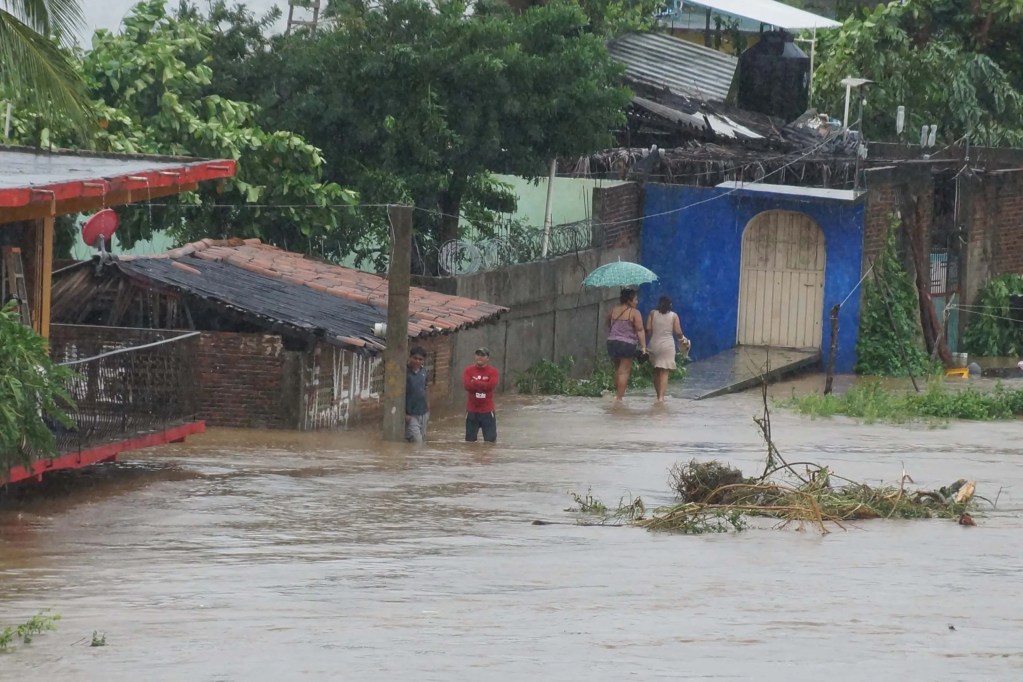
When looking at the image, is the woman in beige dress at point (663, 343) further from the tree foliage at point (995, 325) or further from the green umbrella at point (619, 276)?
the tree foliage at point (995, 325)

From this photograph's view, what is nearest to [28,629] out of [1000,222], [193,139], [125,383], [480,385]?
[125,383]

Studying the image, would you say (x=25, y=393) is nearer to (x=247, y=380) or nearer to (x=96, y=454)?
(x=96, y=454)

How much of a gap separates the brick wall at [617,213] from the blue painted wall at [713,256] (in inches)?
10.3

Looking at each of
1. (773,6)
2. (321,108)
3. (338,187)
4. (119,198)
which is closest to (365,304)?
(338,187)

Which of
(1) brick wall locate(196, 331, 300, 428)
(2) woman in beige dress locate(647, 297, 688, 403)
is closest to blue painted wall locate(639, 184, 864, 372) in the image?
(2) woman in beige dress locate(647, 297, 688, 403)

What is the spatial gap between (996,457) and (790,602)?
9.10m

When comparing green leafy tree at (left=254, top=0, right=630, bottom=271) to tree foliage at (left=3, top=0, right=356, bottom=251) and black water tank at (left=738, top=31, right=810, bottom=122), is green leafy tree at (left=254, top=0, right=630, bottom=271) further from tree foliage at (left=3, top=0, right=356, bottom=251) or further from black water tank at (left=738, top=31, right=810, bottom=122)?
black water tank at (left=738, top=31, right=810, bottom=122)

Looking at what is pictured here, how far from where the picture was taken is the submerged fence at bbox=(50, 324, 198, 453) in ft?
49.6

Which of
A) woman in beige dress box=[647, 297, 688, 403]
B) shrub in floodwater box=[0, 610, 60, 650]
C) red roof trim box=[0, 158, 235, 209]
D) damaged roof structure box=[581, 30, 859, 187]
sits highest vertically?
damaged roof structure box=[581, 30, 859, 187]

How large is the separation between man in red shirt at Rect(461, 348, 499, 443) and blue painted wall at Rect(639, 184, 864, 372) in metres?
9.77

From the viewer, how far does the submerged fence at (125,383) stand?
49.6ft

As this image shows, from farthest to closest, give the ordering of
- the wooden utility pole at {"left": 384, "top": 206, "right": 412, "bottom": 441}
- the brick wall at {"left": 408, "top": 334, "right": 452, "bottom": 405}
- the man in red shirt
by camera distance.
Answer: the brick wall at {"left": 408, "top": 334, "right": 452, "bottom": 405} → the man in red shirt → the wooden utility pole at {"left": 384, "top": 206, "right": 412, "bottom": 441}

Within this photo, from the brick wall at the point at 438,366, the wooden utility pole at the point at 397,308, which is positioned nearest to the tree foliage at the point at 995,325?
the brick wall at the point at 438,366

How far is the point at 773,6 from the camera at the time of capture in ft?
122
